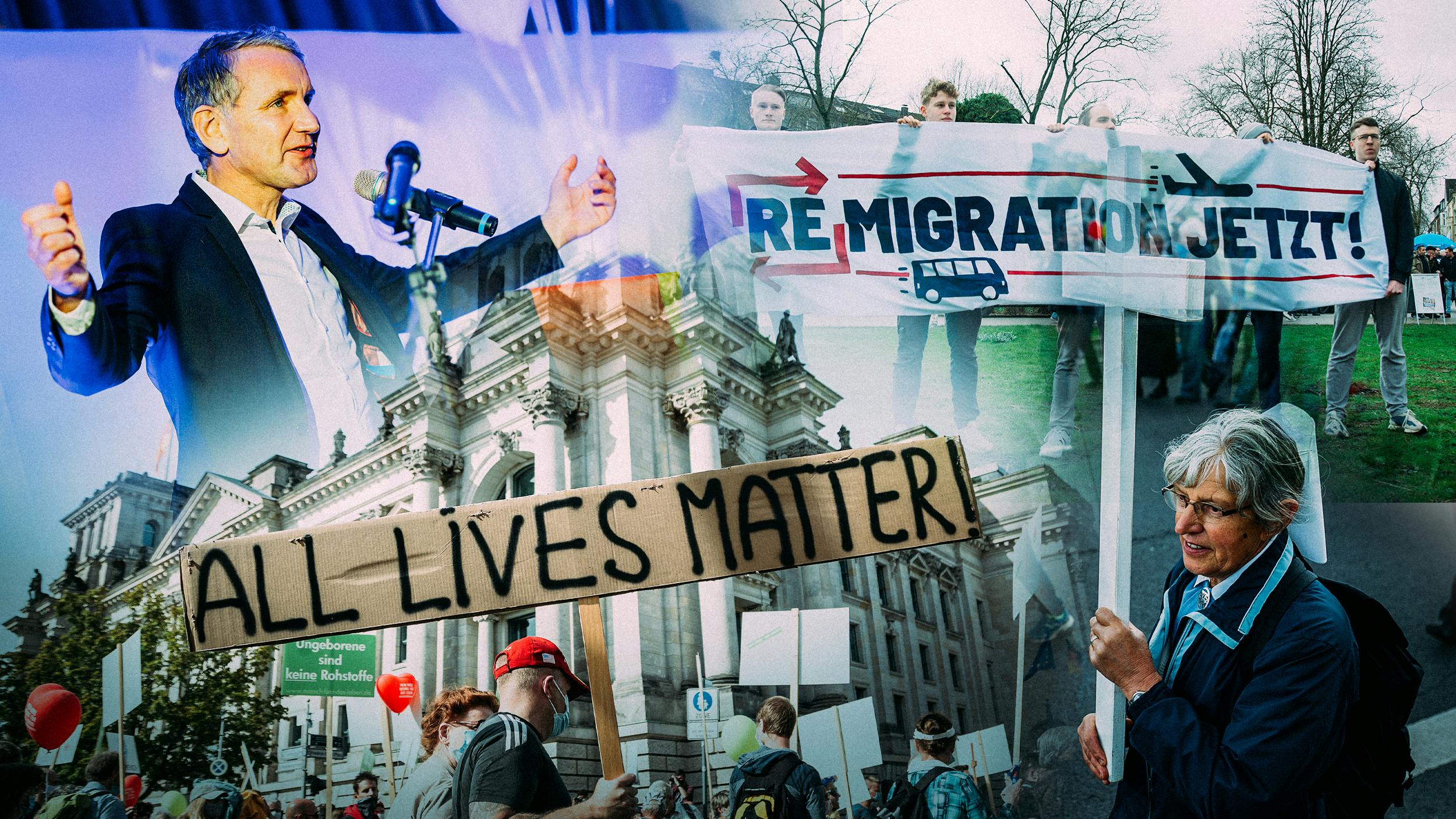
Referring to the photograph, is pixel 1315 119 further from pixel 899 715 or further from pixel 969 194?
pixel 899 715

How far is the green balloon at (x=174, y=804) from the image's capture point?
12.1m

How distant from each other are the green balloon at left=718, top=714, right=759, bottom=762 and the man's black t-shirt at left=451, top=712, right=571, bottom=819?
815cm

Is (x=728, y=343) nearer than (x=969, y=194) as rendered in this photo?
No

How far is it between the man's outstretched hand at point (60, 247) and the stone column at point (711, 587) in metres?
7.40

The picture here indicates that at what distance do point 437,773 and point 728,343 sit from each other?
1332 centimetres

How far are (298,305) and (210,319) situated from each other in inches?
43.5

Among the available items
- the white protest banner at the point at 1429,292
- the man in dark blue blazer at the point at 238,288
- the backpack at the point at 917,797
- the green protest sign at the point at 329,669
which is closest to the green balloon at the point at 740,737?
the green protest sign at the point at 329,669

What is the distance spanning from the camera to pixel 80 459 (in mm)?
11898

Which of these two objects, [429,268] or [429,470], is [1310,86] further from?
[429,470]

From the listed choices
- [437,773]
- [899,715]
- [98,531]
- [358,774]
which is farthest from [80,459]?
[899,715]

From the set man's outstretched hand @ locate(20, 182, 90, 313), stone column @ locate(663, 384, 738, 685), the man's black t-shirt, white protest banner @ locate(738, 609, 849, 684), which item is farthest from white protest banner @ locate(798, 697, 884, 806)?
man's outstretched hand @ locate(20, 182, 90, 313)

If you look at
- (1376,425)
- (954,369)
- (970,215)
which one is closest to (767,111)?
(970,215)

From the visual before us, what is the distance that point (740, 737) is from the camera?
1069 cm

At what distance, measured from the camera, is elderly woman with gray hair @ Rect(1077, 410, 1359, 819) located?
68.7 inches
